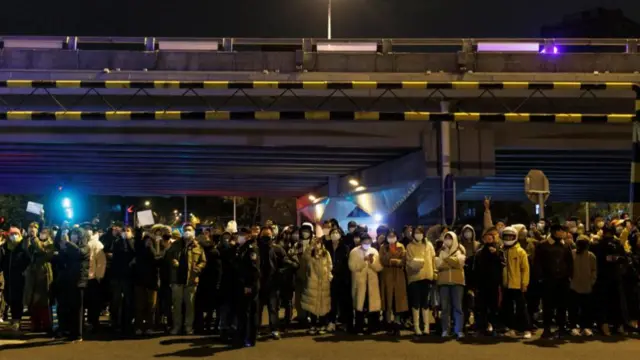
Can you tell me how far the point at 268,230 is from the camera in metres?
10.9

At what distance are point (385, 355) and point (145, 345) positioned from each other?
3643 mm

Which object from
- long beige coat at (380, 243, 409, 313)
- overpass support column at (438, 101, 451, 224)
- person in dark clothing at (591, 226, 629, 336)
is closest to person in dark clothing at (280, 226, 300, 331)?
long beige coat at (380, 243, 409, 313)

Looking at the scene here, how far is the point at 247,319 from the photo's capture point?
999 cm

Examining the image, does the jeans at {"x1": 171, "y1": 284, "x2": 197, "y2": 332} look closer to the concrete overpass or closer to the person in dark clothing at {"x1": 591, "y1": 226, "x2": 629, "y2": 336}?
the concrete overpass

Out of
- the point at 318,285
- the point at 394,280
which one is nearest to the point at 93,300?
the point at 318,285

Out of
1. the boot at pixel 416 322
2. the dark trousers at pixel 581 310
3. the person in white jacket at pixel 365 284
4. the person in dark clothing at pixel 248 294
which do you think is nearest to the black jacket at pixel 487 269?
the boot at pixel 416 322

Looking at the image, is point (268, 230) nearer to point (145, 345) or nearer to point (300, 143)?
point (145, 345)

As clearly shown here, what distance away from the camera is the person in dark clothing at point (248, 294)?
32.7 ft

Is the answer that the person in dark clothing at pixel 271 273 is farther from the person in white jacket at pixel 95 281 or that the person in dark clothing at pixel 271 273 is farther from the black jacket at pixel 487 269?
the black jacket at pixel 487 269

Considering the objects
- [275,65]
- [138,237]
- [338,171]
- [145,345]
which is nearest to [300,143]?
[275,65]

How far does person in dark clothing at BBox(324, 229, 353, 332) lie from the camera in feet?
36.9

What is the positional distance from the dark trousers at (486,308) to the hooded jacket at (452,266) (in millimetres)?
368

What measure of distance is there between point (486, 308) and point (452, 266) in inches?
34.5

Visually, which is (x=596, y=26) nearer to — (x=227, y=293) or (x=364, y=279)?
(x=364, y=279)
